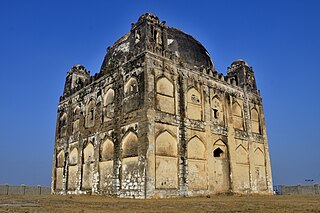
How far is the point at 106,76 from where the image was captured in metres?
18.7

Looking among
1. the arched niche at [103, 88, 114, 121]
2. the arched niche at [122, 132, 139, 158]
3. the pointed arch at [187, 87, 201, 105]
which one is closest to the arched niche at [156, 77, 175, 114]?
the pointed arch at [187, 87, 201, 105]

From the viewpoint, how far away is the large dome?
20047mm

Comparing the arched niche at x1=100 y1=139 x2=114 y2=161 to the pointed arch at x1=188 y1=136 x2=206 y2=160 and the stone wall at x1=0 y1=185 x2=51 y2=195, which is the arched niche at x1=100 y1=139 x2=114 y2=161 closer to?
the pointed arch at x1=188 y1=136 x2=206 y2=160

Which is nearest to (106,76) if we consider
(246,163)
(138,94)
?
(138,94)

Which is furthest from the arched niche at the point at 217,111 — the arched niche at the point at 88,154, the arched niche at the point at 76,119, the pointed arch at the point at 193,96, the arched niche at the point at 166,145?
the arched niche at the point at 76,119

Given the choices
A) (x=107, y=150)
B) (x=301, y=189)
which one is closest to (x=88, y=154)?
(x=107, y=150)

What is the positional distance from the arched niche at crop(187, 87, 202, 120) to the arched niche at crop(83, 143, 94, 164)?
702 cm

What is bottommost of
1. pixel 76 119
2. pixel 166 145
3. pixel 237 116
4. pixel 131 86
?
pixel 166 145

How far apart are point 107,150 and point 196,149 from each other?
18.0 feet

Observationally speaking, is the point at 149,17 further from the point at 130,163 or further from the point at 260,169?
the point at 260,169

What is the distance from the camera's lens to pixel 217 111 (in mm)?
18969

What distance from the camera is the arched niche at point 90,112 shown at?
1953 cm

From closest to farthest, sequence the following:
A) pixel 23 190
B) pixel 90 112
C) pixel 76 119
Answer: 1. pixel 90 112
2. pixel 76 119
3. pixel 23 190

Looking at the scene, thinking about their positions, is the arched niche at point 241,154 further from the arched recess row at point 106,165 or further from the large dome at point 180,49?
the arched recess row at point 106,165
